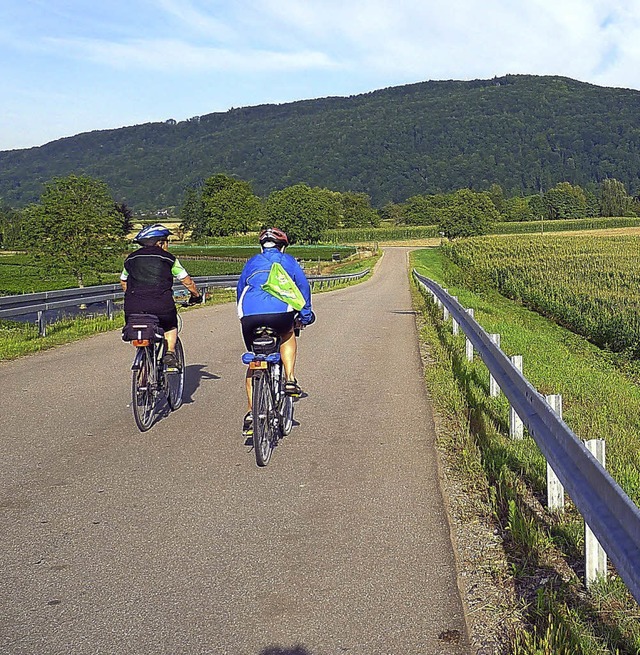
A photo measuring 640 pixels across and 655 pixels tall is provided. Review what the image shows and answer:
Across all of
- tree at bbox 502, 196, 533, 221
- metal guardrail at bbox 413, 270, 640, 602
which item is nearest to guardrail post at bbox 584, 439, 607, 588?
metal guardrail at bbox 413, 270, 640, 602

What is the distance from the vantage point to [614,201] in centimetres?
16262

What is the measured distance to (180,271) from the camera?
8.02m

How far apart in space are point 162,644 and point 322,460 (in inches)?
127

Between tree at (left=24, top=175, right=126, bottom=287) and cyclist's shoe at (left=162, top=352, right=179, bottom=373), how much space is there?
3989 centimetres

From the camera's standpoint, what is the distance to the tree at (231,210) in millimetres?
129250

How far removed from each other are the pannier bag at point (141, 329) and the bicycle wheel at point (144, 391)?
0.29 ft

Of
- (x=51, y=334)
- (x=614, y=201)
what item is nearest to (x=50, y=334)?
(x=51, y=334)

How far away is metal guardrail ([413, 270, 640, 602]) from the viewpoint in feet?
10.5

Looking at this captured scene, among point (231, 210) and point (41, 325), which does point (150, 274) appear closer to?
point (41, 325)

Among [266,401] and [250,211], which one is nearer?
[266,401]

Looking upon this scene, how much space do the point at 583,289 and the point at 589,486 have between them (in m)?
22.6

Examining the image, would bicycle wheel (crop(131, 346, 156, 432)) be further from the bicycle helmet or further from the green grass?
the green grass

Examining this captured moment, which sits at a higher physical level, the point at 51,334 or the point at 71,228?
the point at 71,228

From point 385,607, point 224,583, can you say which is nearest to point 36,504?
point 224,583
